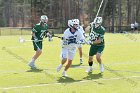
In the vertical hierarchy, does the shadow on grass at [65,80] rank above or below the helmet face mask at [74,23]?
below

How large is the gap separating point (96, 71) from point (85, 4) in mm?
71982

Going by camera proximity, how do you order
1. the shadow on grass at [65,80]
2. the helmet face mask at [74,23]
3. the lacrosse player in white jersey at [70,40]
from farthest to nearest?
the lacrosse player in white jersey at [70,40]
the helmet face mask at [74,23]
the shadow on grass at [65,80]

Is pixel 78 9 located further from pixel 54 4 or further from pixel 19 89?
pixel 19 89

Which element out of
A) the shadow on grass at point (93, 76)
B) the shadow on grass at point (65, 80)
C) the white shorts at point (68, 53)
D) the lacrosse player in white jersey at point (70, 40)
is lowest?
the shadow on grass at point (93, 76)

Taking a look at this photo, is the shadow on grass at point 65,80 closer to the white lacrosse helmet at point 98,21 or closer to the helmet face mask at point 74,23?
the helmet face mask at point 74,23

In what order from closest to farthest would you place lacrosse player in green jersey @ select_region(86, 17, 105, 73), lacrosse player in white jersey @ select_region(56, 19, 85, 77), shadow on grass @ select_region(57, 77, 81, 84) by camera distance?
shadow on grass @ select_region(57, 77, 81, 84), lacrosse player in white jersey @ select_region(56, 19, 85, 77), lacrosse player in green jersey @ select_region(86, 17, 105, 73)

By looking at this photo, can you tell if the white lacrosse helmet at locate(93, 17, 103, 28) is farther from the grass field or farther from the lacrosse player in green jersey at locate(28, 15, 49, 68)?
the lacrosse player in green jersey at locate(28, 15, 49, 68)

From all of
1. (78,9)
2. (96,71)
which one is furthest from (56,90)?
(78,9)

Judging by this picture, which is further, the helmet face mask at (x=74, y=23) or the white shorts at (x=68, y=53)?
the white shorts at (x=68, y=53)

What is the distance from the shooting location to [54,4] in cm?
7950

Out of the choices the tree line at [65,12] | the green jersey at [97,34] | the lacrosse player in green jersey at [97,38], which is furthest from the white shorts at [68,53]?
the tree line at [65,12]

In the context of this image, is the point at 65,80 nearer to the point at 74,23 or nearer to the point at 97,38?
the point at 74,23

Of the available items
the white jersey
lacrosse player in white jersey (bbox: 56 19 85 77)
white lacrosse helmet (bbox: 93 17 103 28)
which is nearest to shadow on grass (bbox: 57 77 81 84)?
lacrosse player in white jersey (bbox: 56 19 85 77)

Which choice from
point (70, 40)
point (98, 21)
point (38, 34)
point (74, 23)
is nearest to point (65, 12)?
point (38, 34)
